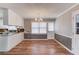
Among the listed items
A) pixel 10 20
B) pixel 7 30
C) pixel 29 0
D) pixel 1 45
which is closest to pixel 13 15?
pixel 10 20

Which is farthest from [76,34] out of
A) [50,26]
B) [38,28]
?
[50,26]

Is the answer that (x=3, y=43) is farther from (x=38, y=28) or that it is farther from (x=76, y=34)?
(x=76, y=34)

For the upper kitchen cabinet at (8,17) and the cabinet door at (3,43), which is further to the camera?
the upper kitchen cabinet at (8,17)

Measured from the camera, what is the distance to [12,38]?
555cm

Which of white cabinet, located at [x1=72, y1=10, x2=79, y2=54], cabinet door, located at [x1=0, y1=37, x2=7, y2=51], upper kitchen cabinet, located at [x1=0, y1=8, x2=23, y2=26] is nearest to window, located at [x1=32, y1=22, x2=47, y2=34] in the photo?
upper kitchen cabinet, located at [x1=0, y1=8, x2=23, y2=26]

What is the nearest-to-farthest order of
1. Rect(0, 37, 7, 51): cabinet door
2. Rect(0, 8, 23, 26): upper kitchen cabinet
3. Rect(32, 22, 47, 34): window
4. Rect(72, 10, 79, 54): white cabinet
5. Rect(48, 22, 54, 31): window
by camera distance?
Rect(72, 10, 79, 54): white cabinet → Rect(0, 37, 7, 51): cabinet door → Rect(0, 8, 23, 26): upper kitchen cabinet → Rect(32, 22, 47, 34): window → Rect(48, 22, 54, 31): window

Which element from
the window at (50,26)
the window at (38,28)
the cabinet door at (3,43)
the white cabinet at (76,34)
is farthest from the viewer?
the window at (50,26)

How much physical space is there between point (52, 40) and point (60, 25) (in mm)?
1333

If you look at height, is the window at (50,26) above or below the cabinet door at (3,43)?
above

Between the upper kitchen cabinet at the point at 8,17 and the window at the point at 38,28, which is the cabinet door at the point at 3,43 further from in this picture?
the window at the point at 38,28

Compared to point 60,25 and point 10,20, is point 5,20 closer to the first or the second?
point 10,20

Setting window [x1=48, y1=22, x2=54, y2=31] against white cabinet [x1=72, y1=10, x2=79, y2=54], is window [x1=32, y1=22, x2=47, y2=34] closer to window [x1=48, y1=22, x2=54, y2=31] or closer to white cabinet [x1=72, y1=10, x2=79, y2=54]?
window [x1=48, y1=22, x2=54, y2=31]

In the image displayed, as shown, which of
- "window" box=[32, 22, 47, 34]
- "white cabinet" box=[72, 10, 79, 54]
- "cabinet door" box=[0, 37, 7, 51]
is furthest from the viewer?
"window" box=[32, 22, 47, 34]

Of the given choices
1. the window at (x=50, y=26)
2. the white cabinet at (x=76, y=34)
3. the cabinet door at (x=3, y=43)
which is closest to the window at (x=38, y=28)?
the window at (x=50, y=26)
